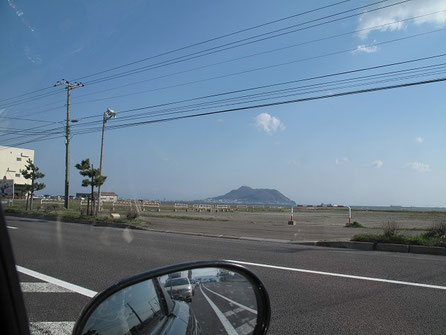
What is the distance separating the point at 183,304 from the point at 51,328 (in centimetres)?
324

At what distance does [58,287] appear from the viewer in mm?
6449

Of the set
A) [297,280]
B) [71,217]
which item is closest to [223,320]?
[297,280]

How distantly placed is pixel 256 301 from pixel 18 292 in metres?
1.54

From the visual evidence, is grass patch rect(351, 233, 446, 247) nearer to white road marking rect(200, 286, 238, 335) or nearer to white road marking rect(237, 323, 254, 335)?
white road marking rect(237, 323, 254, 335)

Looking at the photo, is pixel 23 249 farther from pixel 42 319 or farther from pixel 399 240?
pixel 399 240

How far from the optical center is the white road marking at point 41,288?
20.3 ft

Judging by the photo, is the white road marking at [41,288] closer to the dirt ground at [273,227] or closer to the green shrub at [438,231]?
the dirt ground at [273,227]

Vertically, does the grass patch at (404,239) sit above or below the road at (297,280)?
above

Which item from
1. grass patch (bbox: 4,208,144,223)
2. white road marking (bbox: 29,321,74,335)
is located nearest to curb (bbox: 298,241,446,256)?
white road marking (bbox: 29,321,74,335)

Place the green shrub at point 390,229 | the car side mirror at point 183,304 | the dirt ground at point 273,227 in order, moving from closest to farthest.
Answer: the car side mirror at point 183,304 → the green shrub at point 390,229 → the dirt ground at point 273,227

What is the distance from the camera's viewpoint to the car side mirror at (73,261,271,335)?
170 cm

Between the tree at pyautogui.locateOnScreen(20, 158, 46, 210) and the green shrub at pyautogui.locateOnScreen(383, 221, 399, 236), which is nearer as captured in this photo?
the green shrub at pyautogui.locateOnScreen(383, 221, 399, 236)

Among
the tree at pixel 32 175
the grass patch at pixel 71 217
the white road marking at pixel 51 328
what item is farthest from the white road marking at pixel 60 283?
the tree at pixel 32 175

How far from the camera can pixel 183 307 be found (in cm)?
206
